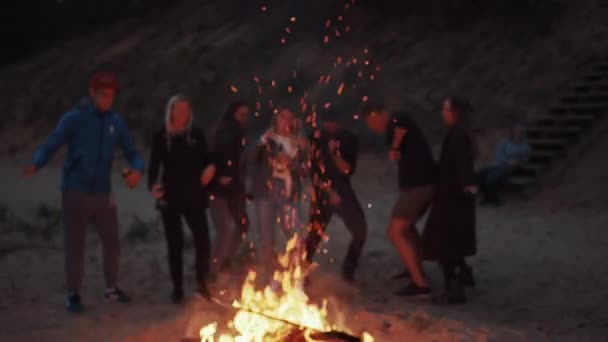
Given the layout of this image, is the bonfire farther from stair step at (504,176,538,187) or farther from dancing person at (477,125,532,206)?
stair step at (504,176,538,187)

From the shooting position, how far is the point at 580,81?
49.6ft

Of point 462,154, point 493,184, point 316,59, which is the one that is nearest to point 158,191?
point 462,154

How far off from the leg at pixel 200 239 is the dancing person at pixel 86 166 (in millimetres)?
564

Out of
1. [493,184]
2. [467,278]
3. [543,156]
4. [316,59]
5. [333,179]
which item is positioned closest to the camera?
[333,179]

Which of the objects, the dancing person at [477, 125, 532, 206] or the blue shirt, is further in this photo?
the blue shirt

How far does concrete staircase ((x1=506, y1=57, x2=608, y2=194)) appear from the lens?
13.0 metres

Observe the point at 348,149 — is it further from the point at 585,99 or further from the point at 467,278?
the point at 585,99

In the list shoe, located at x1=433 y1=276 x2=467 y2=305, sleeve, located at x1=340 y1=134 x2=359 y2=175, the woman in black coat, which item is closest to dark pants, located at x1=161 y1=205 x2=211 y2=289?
sleeve, located at x1=340 y1=134 x2=359 y2=175

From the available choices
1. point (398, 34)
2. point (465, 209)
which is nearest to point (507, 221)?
point (465, 209)

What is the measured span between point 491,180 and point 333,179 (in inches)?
252

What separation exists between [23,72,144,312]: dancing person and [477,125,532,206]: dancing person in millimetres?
7699

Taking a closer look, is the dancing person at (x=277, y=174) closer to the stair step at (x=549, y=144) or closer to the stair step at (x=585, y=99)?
the stair step at (x=549, y=144)

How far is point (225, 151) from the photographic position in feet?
22.1

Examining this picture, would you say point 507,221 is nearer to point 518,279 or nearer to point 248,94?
point 518,279
